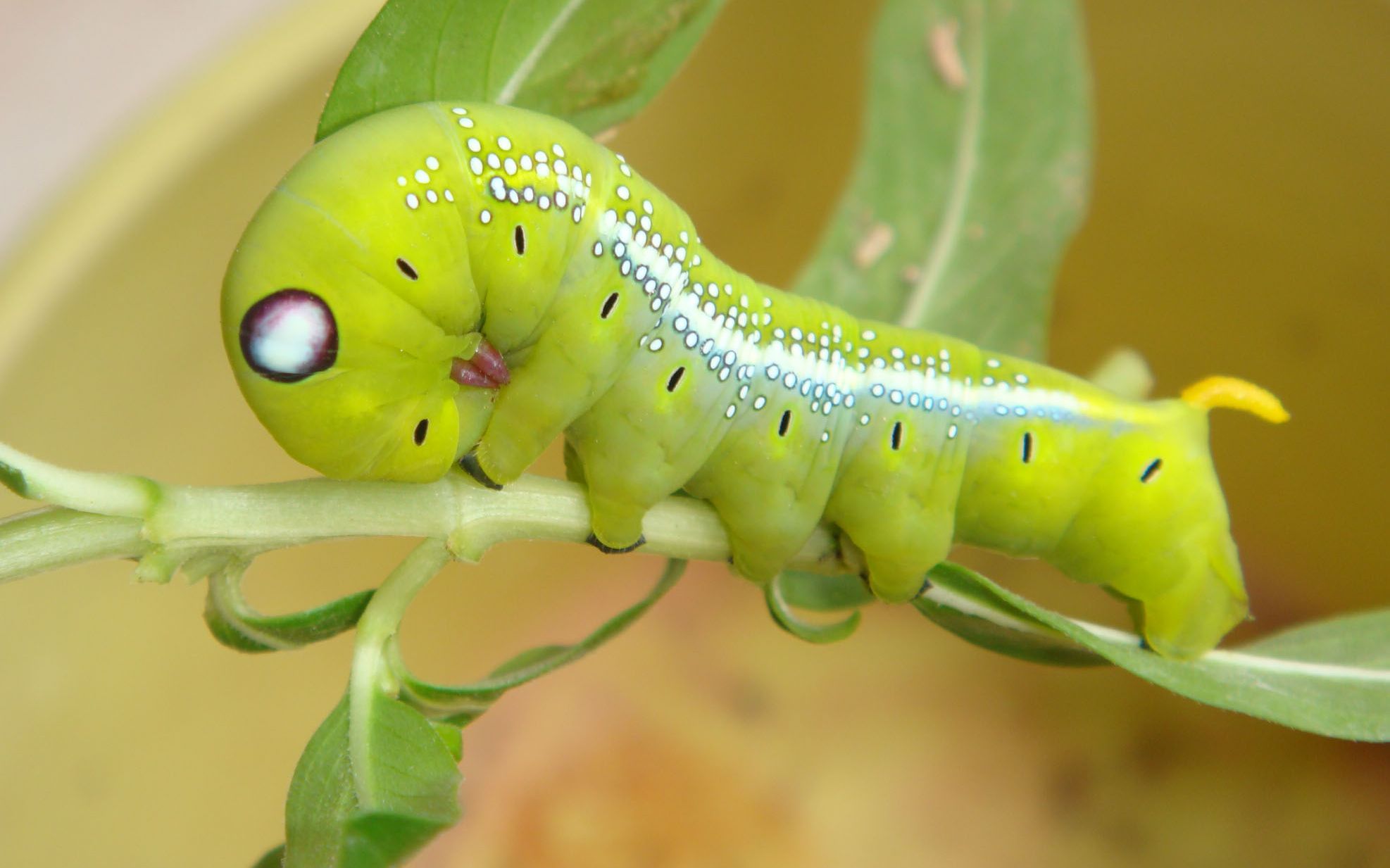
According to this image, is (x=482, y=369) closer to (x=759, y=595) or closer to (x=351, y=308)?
(x=351, y=308)

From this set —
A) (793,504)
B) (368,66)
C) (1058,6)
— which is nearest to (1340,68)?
(1058,6)

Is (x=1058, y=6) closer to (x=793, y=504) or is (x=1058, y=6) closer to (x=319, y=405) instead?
(x=793, y=504)

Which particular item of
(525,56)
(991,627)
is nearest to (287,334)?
(525,56)

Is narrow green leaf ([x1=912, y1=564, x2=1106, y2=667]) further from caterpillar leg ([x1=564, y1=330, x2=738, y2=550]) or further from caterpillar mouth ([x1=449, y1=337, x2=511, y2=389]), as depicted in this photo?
caterpillar mouth ([x1=449, y1=337, x2=511, y2=389])

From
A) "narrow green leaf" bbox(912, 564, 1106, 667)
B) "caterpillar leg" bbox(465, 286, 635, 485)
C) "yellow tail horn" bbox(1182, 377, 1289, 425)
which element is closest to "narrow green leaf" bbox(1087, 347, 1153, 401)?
"yellow tail horn" bbox(1182, 377, 1289, 425)

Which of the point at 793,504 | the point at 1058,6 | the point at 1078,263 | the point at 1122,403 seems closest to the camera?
the point at 793,504
